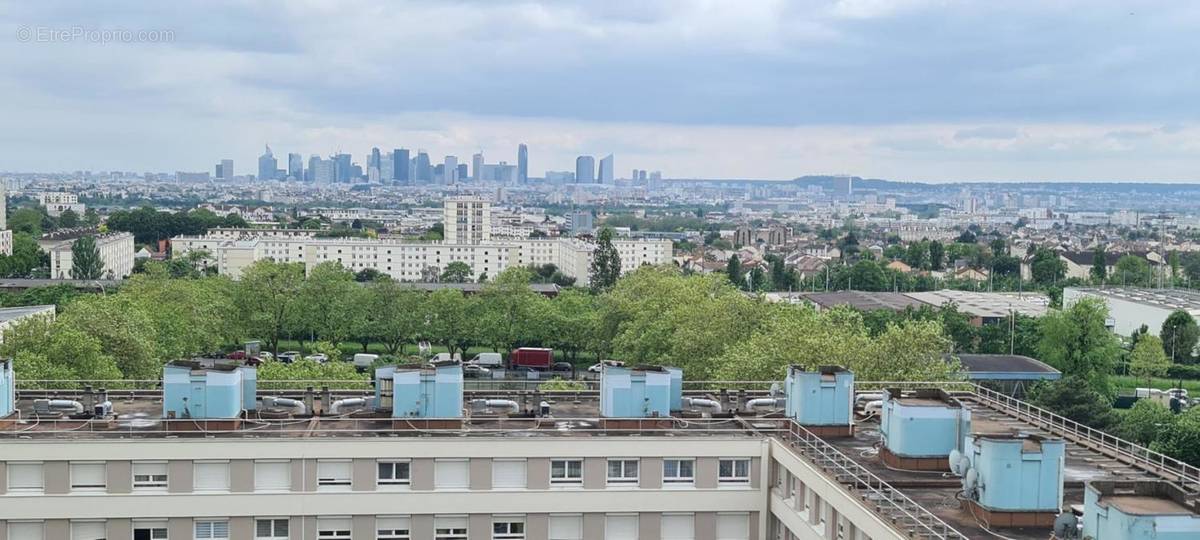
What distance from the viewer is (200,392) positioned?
68.5ft

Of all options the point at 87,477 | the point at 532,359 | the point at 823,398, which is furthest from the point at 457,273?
the point at 87,477

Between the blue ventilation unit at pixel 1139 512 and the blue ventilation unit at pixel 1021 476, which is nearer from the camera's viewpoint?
the blue ventilation unit at pixel 1139 512

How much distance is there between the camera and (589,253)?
485ft

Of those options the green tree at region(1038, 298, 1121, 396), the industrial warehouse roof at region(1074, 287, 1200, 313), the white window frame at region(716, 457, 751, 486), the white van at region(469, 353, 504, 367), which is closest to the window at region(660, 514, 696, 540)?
the white window frame at region(716, 457, 751, 486)

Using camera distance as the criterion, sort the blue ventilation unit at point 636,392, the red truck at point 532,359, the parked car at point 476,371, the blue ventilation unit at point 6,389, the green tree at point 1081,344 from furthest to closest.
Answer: the red truck at point 532,359
the green tree at point 1081,344
the parked car at point 476,371
the blue ventilation unit at point 636,392
the blue ventilation unit at point 6,389

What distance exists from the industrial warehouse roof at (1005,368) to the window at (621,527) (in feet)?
151

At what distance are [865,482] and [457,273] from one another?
127815 mm

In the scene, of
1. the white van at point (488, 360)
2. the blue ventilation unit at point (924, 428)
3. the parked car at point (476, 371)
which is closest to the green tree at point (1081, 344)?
the white van at point (488, 360)

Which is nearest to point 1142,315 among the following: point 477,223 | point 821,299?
point 821,299

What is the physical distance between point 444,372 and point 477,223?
153 m

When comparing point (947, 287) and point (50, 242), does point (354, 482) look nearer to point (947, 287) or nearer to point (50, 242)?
point (947, 287)

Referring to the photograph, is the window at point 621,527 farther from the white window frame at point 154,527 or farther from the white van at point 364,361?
the white van at point 364,361

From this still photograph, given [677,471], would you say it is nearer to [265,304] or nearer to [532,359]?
[532,359]

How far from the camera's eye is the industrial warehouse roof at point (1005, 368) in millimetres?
64250
